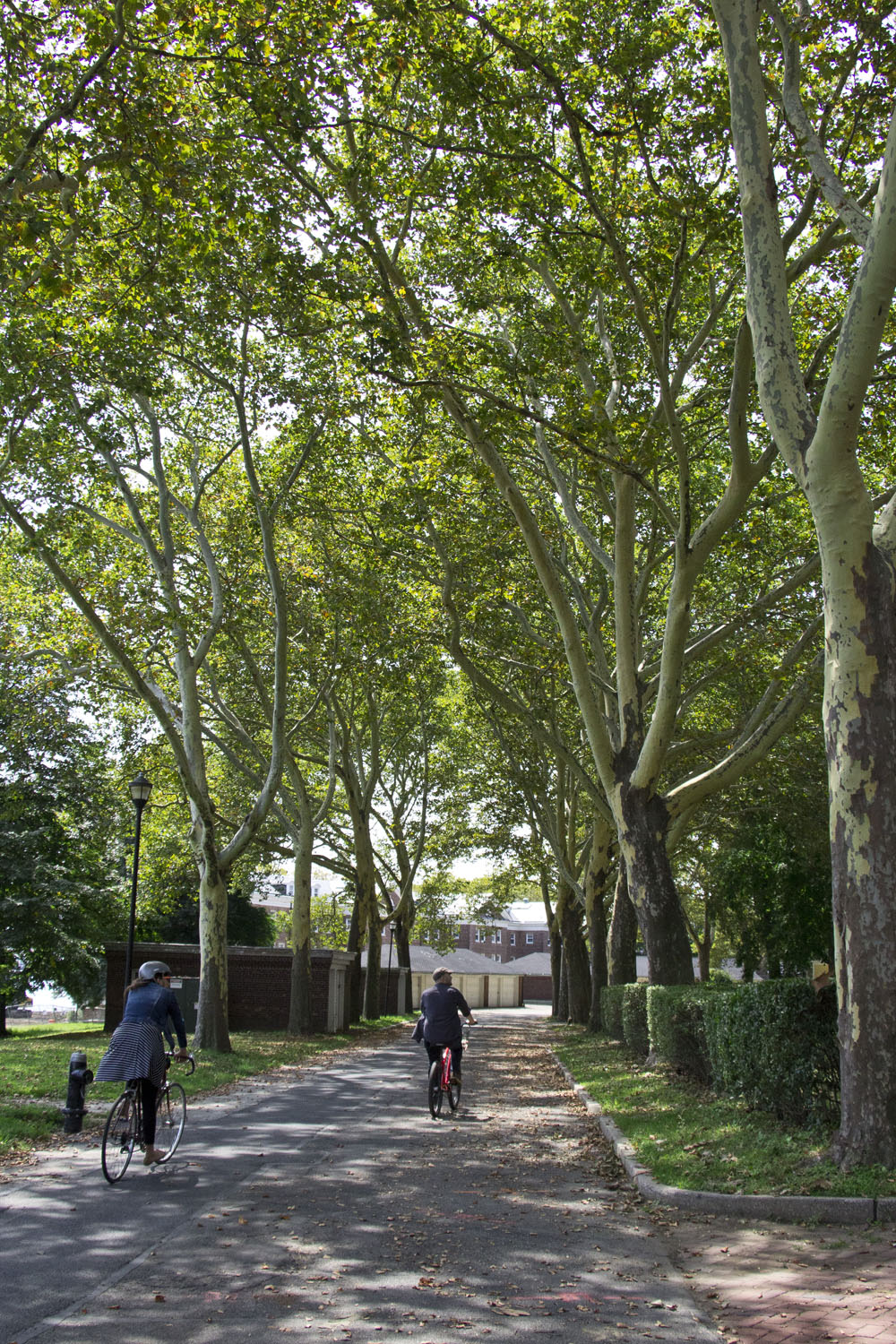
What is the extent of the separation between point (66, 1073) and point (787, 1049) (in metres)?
10.9

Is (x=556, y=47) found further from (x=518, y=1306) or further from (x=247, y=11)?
(x=518, y=1306)

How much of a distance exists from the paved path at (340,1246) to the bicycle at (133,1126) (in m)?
0.14

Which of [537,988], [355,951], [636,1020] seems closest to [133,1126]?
[636,1020]

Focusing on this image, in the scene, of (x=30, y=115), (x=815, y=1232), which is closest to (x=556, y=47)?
(x=30, y=115)

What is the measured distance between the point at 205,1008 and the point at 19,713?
7.71 meters

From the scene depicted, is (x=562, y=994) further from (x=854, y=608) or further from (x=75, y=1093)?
(x=854, y=608)

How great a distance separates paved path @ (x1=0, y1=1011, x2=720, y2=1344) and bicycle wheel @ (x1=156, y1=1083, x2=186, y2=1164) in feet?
0.65

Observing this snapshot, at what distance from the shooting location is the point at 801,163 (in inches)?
424

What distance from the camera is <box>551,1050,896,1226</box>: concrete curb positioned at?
20.9 ft

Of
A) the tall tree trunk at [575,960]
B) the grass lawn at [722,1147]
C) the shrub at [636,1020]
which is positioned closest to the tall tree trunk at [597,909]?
the tall tree trunk at [575,960]

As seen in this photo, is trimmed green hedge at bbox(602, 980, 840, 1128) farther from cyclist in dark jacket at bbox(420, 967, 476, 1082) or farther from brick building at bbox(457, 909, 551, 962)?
brick building at bbox(457, 909, 551, 962)

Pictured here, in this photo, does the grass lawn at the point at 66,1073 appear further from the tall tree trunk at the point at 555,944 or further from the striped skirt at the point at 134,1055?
the tall tree trunk at the point at 555,944

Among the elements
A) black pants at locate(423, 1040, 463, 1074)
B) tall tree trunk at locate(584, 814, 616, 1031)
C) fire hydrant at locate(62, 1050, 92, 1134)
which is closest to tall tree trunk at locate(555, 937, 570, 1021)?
tall tree trunk at locate(584, 814, 616, 1031)

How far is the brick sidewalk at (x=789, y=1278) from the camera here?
4.73 m
